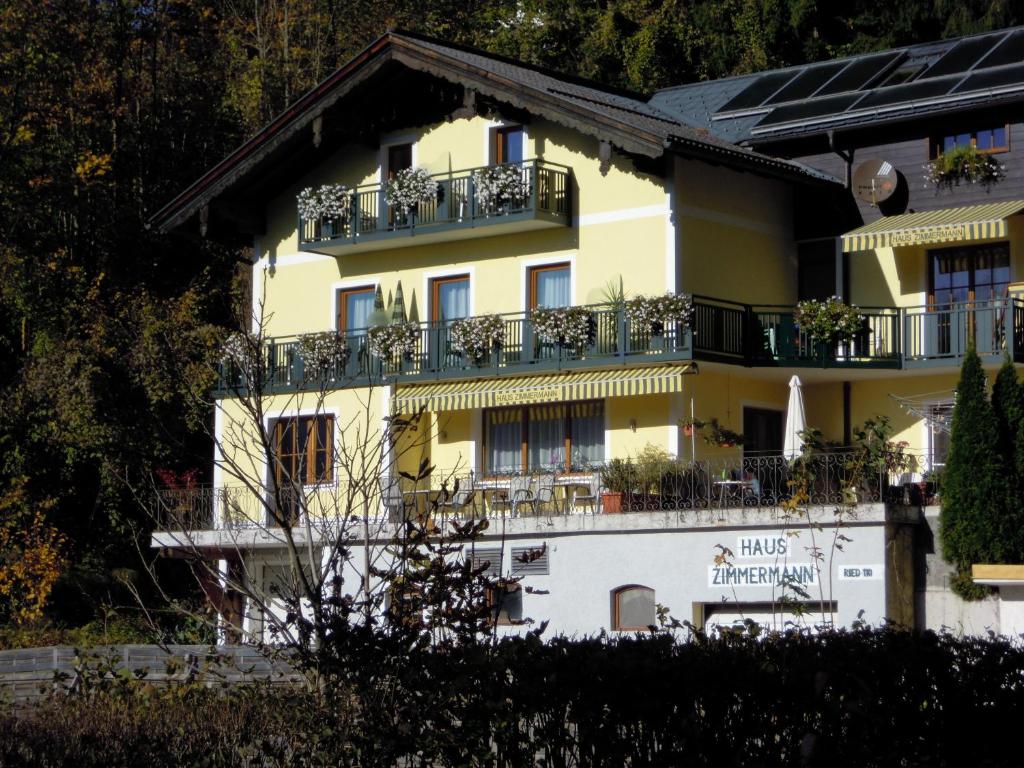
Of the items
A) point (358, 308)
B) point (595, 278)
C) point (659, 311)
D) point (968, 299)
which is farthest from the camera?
point (358, 308)

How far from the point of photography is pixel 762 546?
77.5ft

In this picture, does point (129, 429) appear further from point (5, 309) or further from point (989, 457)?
point (989, 457)

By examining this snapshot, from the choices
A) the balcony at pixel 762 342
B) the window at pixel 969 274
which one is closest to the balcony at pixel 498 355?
the balcony at pixel 762 342

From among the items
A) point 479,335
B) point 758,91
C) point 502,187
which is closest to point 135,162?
point 502,187

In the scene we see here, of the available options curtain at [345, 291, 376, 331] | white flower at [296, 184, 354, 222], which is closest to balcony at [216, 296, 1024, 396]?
curtain at [345, 291, 376, 331]

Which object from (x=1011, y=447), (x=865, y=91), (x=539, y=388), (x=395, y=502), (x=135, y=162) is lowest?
(x=395, y=502)

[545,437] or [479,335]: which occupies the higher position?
[479,335]

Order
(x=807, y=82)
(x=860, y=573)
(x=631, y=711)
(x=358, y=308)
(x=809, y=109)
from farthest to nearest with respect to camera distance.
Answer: (x=358, y=308), (x=807, y=82), (x=809, y=109), (x=860, y=573), (x=631, y=711)

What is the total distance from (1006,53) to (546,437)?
9689mm

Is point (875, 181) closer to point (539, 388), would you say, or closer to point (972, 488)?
point (539, 388)

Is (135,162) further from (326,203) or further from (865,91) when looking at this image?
(865,91)

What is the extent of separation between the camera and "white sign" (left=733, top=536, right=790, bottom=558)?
23.3 metres

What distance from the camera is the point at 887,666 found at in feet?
35.3

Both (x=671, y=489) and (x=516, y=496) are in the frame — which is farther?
(x=516, y=496)
